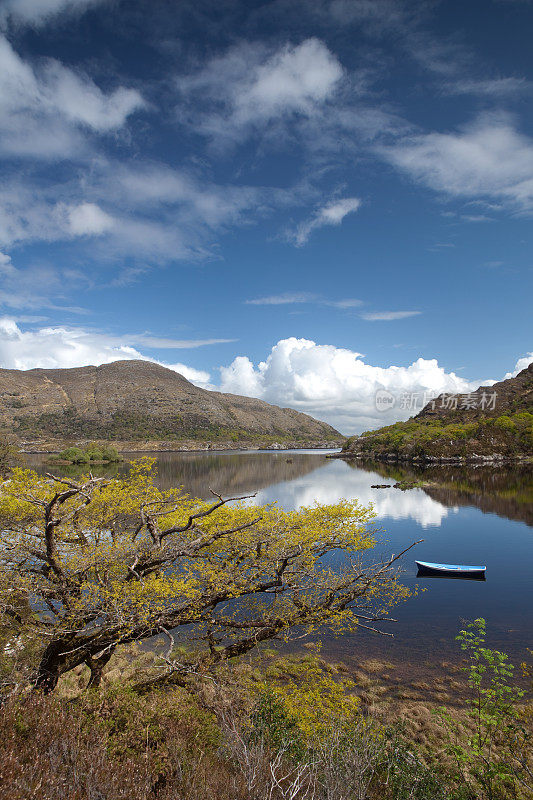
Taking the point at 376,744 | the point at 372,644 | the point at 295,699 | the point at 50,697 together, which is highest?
the point at 50,697

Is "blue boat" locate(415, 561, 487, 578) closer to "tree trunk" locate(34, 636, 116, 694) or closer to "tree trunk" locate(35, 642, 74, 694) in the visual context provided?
"tree trunk" locate(34, 636, 116, 694)

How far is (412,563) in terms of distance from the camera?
35.1 m

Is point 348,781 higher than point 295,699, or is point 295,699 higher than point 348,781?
point 348,781

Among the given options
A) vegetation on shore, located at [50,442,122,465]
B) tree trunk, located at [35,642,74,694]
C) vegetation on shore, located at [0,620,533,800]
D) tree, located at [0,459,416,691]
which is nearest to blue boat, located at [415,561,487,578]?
vegetation on shore, located at [0,620,533,800]

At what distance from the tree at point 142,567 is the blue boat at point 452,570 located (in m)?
18.2

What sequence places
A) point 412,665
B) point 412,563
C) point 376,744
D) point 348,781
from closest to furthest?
point 348,781 < point 376,744 < point 412,665 < point 412,563

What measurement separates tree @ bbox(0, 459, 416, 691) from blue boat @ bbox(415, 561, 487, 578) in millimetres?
18169

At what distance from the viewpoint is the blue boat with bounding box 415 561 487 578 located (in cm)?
3156

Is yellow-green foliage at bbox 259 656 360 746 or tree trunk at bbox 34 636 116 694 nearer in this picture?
yellow-green foliage at bbox 259 656 360 746

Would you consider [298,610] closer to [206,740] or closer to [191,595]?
[191,595]

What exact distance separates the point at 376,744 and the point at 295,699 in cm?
410

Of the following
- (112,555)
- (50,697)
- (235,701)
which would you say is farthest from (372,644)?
(50,697)

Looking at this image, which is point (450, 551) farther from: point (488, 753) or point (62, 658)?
point (62, 658)

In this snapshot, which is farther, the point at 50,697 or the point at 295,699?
the point at 295,699
